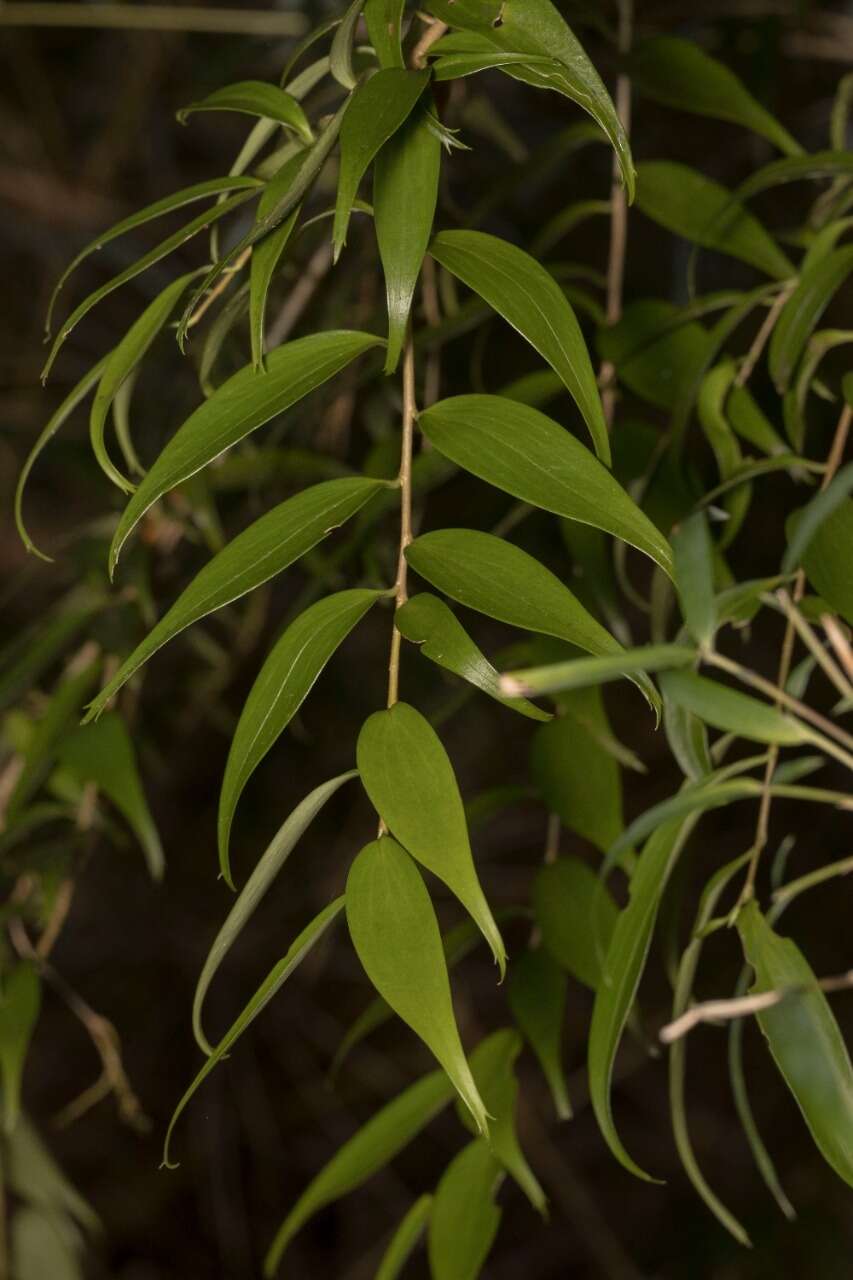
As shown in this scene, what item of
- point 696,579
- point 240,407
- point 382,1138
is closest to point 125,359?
point 240,407

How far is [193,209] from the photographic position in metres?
1.40

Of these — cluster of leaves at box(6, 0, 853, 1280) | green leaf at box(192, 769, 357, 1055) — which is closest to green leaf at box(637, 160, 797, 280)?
cluster of leaves at box(6, 0, 853, 1280)

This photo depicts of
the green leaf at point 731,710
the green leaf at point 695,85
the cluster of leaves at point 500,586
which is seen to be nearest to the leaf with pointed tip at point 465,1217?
the cluster of leaves at point 500,586

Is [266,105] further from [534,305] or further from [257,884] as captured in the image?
[257,884]

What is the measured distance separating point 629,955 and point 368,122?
194 millimetres

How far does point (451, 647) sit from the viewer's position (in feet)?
1.00

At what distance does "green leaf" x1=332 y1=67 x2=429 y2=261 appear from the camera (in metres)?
0.27

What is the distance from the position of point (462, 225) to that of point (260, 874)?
1.07ft

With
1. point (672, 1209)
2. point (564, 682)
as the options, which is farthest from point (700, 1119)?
point (564, 682)

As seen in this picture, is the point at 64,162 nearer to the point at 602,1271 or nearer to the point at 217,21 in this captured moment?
the point at 217,21

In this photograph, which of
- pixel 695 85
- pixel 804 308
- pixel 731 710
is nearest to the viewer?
pixel 731 710

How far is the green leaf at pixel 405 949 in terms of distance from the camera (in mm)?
276

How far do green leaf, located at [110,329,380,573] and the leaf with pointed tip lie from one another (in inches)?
9.4

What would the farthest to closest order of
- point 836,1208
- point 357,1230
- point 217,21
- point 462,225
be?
point 357,1230 < point 836,1208 < point 217,21 < point 462,225
